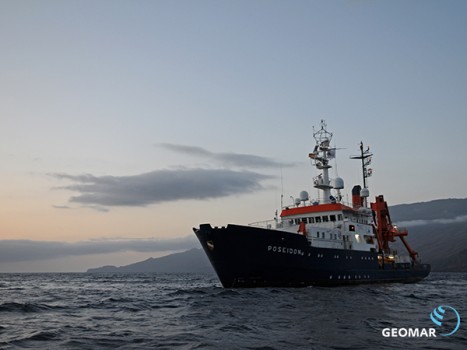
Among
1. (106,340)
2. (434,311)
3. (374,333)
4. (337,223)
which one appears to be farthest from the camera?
(337,223)

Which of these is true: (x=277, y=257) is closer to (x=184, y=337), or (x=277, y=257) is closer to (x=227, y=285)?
(x=227, y=285)

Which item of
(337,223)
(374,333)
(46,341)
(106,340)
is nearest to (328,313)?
(374,333)

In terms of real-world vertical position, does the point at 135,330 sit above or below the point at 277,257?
below

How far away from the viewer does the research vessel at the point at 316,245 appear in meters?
31.0

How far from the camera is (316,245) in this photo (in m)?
36.1

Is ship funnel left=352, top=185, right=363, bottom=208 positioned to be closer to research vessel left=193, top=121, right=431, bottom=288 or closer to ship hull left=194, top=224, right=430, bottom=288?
research vessel left=193, top=121, right=431, bottom=288

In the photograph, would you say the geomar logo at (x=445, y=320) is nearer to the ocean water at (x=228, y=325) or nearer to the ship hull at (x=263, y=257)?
the ocean water at (x=228, y=325)

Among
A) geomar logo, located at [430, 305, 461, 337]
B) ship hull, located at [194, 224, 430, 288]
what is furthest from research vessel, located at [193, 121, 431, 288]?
geomar logo, located at [430, 305, 461, 337]

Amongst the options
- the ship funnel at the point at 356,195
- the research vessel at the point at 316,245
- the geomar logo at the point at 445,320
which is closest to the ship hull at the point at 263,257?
the research vessel at the point at 316,245

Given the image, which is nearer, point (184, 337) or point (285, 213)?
point (184, 337)

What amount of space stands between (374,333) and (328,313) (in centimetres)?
565

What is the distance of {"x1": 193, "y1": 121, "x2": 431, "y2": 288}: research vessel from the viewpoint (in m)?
31.0

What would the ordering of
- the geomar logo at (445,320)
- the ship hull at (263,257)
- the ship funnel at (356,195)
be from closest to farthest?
the geomar logo at (445,320)
the ship hull at (263,257)
the ship funnel at (356,195)

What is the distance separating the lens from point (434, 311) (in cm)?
2219
